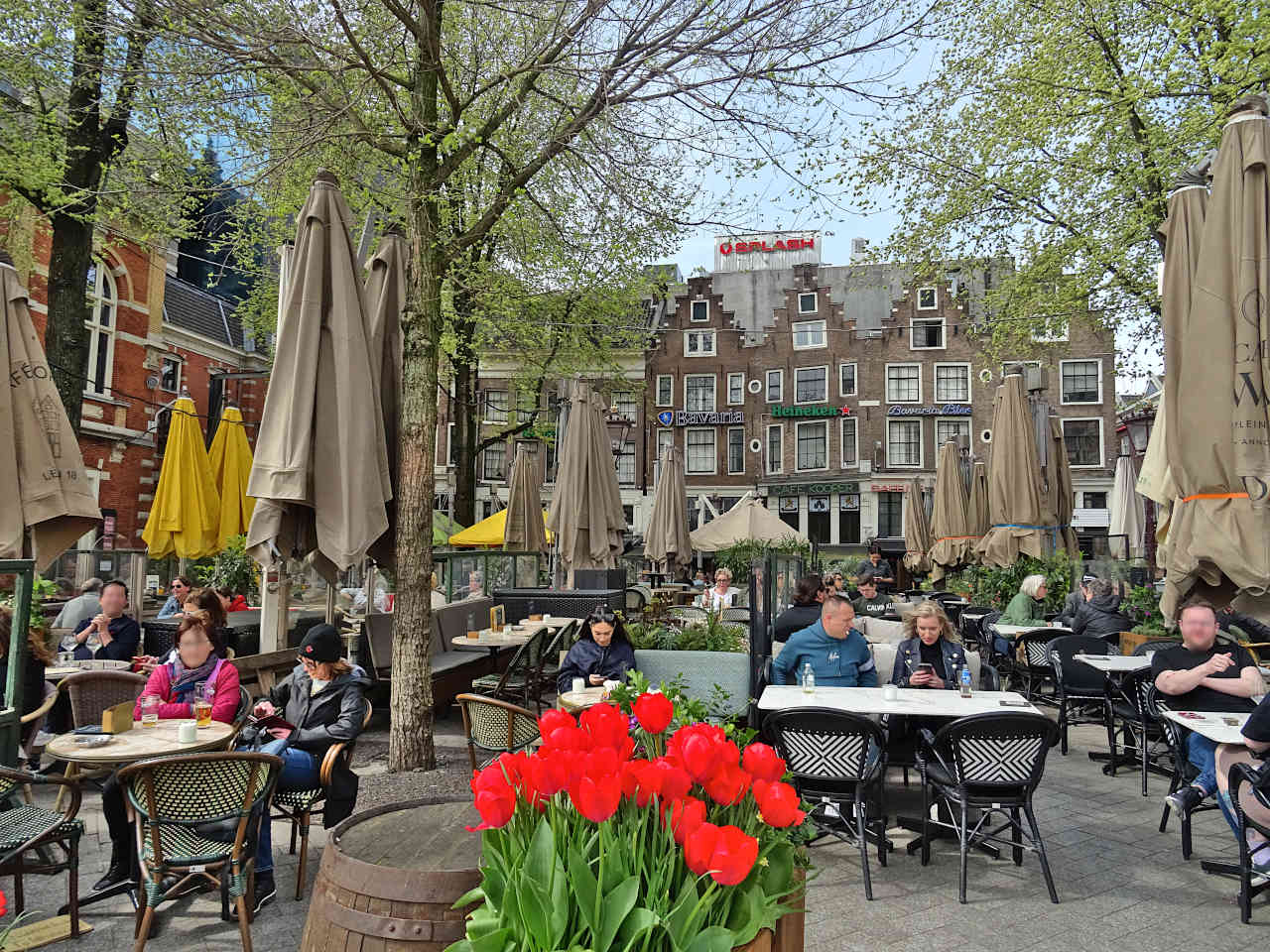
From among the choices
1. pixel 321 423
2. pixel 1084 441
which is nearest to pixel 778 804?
pixel 321 423

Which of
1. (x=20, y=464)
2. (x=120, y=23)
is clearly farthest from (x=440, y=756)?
(x=120, y=23)

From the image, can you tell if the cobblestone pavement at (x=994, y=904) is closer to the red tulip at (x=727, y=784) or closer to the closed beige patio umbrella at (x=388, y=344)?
the closed beige patio umbrella at (x=388, y=344)

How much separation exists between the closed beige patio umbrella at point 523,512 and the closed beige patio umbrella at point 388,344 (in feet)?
29.3

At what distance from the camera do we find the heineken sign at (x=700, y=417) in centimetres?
3628

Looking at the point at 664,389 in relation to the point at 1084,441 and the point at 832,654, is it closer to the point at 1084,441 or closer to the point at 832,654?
the point at 1084,441

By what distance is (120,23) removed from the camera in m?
6.08

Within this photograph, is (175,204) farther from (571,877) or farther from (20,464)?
(571,877)

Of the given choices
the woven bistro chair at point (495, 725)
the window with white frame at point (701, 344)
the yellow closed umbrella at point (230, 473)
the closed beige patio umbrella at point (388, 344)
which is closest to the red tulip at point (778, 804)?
the woven bistro chair at point (495, 725)

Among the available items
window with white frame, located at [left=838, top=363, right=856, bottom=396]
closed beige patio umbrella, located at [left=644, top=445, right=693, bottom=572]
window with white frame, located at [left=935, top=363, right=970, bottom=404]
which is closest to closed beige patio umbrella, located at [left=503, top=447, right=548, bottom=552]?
closed beige patio umbrella, located at [left=644, top=445, right=693, bottom=572]

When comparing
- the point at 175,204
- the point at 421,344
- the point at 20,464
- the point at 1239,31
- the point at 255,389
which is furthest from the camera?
the point at 255,389

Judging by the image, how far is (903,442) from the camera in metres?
34.5

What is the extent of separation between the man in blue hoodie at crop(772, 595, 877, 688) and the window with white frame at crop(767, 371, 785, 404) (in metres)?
30.5

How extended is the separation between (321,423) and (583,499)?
20.2ft

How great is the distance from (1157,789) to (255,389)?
2600 cm
